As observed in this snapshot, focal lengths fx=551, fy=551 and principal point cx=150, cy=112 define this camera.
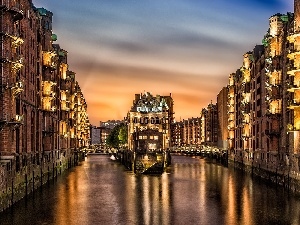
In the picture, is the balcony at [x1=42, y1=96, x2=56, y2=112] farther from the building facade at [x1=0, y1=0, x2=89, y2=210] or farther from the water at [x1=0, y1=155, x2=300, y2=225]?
the water at [x1=0, y1=155, x2=300, y2=225]

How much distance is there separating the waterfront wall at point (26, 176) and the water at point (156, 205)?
1.28 meters

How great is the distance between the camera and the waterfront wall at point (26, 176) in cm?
5500

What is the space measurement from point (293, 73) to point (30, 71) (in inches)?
1484

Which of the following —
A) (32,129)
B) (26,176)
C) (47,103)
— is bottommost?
(26,176)

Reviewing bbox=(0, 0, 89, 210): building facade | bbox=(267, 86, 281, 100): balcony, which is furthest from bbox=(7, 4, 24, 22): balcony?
bbox=(267, 86, 281, 100): balcony

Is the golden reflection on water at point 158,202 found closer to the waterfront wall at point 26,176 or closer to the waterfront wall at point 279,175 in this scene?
the waterfront wall at point 26,176

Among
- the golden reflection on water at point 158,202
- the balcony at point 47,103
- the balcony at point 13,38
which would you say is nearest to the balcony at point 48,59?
the balcony at point 47,103

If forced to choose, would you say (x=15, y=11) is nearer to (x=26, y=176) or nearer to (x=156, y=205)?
(x=26, y=176)

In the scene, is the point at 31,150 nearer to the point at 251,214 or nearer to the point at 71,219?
the point at 71,219

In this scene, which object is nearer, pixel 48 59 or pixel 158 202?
pixel 158 202

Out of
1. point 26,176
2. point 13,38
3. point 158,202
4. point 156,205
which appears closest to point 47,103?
point 26,176

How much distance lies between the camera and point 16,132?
67438 millimetres

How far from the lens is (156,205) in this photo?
6444cm

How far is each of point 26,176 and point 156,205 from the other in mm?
17969
